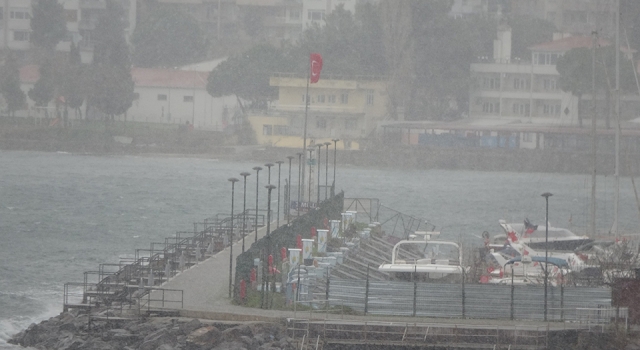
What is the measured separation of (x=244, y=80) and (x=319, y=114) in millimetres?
Answer: 5099

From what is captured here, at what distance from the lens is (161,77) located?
57812 millimetres

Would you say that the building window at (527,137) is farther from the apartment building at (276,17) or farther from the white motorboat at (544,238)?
the white motorboat at (544,238)

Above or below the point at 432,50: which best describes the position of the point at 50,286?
below

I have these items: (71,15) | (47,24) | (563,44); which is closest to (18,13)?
(71,15)

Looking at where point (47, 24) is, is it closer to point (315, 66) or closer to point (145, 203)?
point (145, 203)

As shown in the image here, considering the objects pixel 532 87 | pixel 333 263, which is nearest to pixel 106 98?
pixel 532 87

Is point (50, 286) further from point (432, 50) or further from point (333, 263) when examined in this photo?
point (432, 50)

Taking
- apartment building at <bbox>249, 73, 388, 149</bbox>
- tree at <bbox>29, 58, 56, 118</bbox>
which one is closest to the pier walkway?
apartment building at <bbox>249, 73, 388, 149</bbox>

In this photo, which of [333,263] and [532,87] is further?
[532,87]

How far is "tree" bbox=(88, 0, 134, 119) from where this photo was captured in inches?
2180

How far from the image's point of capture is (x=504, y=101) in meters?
56.2

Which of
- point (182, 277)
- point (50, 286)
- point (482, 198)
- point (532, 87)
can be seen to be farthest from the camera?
point (532, 87)

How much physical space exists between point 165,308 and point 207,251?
4814 mm

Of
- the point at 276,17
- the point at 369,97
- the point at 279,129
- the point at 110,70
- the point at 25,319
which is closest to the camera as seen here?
the point at 25,319
